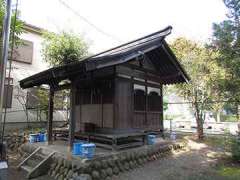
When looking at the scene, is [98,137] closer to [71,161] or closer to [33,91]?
[71,161]

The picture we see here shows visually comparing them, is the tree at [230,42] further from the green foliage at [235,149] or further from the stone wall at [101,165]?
the stone wall at [101,165]

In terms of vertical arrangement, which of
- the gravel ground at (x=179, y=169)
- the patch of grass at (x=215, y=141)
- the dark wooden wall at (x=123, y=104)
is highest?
the dark wooden wall at (x=123, y=104)

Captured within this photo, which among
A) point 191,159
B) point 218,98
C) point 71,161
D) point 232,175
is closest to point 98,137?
point 71,161

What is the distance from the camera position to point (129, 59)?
6.65m

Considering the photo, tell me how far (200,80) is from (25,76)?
10.6m

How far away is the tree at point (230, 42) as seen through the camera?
8.16 m

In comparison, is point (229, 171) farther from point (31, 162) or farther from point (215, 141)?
point (31, 162)

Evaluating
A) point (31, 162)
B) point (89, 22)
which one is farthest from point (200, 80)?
point (31, 162)

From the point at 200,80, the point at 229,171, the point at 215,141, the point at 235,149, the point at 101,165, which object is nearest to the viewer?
the point at 101,165

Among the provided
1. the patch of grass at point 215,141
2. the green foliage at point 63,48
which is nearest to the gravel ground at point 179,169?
the patch of grass at point 215,141

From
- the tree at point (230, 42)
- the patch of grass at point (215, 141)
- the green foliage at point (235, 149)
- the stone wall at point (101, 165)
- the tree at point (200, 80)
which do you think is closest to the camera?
the stone wall at point (101, 165)

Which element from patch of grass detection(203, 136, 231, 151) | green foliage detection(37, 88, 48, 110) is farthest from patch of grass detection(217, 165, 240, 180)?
green foliage detection(37, 88, 48, 110)

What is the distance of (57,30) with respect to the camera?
1474 centimetres

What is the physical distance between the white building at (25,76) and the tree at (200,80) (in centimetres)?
872
